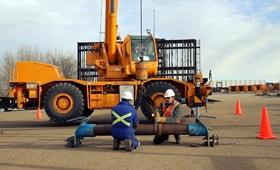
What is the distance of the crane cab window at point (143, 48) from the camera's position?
14.9m

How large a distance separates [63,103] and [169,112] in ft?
20.4

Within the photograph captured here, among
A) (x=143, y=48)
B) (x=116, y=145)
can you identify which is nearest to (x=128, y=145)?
(x=116, y=145)

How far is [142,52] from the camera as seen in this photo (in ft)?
48.8

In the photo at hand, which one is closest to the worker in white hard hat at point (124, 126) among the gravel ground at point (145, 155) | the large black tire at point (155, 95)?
the gravel ground at point (145, 155)

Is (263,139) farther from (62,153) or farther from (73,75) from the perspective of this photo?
(73,75)

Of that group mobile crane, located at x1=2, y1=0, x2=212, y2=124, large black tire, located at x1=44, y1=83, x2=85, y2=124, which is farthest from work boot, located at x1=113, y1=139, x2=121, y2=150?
large black tire, located at x1=44, y1=83, x2=85, y2=124

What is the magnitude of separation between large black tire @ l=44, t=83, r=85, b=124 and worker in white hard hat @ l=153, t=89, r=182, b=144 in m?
5.55

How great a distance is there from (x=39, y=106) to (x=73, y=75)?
111 feet

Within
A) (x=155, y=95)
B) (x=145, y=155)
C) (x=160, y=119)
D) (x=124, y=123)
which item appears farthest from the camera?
(x=155, y=95)

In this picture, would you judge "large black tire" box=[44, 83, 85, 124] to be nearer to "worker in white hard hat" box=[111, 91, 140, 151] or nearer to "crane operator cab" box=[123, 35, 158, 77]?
"crane operator cab" box=[123, 35, 158, 77]

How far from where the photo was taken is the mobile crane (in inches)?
564

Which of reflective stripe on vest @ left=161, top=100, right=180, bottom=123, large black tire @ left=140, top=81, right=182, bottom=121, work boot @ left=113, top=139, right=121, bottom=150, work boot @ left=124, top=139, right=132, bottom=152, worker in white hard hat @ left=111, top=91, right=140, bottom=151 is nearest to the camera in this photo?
work boot @ left=124, top=139, right=132, bottom=152

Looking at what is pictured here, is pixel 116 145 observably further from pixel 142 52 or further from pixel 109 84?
pixel 142 52

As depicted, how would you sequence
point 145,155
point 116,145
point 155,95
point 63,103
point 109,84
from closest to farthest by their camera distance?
1. point 145,155
2. point 116,145
3. point 155,95
4. point 63,103
5. point 109,84
